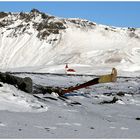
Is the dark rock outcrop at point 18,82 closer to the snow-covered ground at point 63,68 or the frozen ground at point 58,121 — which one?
the snow-covered ground at point 63,68

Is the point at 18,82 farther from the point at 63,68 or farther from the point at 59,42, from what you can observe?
the point at 59,42

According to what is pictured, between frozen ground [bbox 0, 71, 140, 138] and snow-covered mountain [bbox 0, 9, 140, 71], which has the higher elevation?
snow-covered mountain [bbox 0, 9, 140, 71]

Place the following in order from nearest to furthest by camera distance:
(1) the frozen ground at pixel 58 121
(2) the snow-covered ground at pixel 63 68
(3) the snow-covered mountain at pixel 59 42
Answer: (1) the frozen ground at pixel 58 121
(2) the snow-covered ground at pixel 63 68
(3) the snow-covered mountain at pixel 59 42

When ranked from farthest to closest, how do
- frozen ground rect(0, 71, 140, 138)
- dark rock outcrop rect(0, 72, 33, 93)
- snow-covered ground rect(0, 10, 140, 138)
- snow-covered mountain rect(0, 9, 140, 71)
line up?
snow-covered mountain rect(0, 9, 140, 71)
dark rock outcrop rect(0, 72, 33, 93)
snow-covered ground rect(0, 10, 140, 138)
frozen ground rect(0, 71, 140, 138)

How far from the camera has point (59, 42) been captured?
4102 inches

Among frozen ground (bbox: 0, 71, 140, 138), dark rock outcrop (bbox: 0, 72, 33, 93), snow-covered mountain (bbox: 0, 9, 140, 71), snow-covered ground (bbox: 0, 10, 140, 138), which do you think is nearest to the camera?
frozen ground (bbox: 0, 71, 140, 138)

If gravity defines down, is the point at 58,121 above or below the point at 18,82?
below

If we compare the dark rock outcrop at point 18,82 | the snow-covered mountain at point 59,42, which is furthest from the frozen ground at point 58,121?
the snow-covered mountain at point 59,42

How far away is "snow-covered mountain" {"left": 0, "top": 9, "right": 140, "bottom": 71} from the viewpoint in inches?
3570

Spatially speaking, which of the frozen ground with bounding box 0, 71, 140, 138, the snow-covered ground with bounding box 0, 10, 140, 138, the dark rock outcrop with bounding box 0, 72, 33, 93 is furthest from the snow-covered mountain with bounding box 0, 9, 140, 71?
the frozen ground with bounding box 0, 71, 140, 138

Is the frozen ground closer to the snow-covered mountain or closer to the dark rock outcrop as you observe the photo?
the dark rock outcrop

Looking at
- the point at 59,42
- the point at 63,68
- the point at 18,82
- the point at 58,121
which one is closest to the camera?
the point at 58,121

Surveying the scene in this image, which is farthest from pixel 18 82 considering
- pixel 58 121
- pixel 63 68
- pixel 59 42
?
pixel 59 42

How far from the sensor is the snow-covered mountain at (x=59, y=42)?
90688 mm
